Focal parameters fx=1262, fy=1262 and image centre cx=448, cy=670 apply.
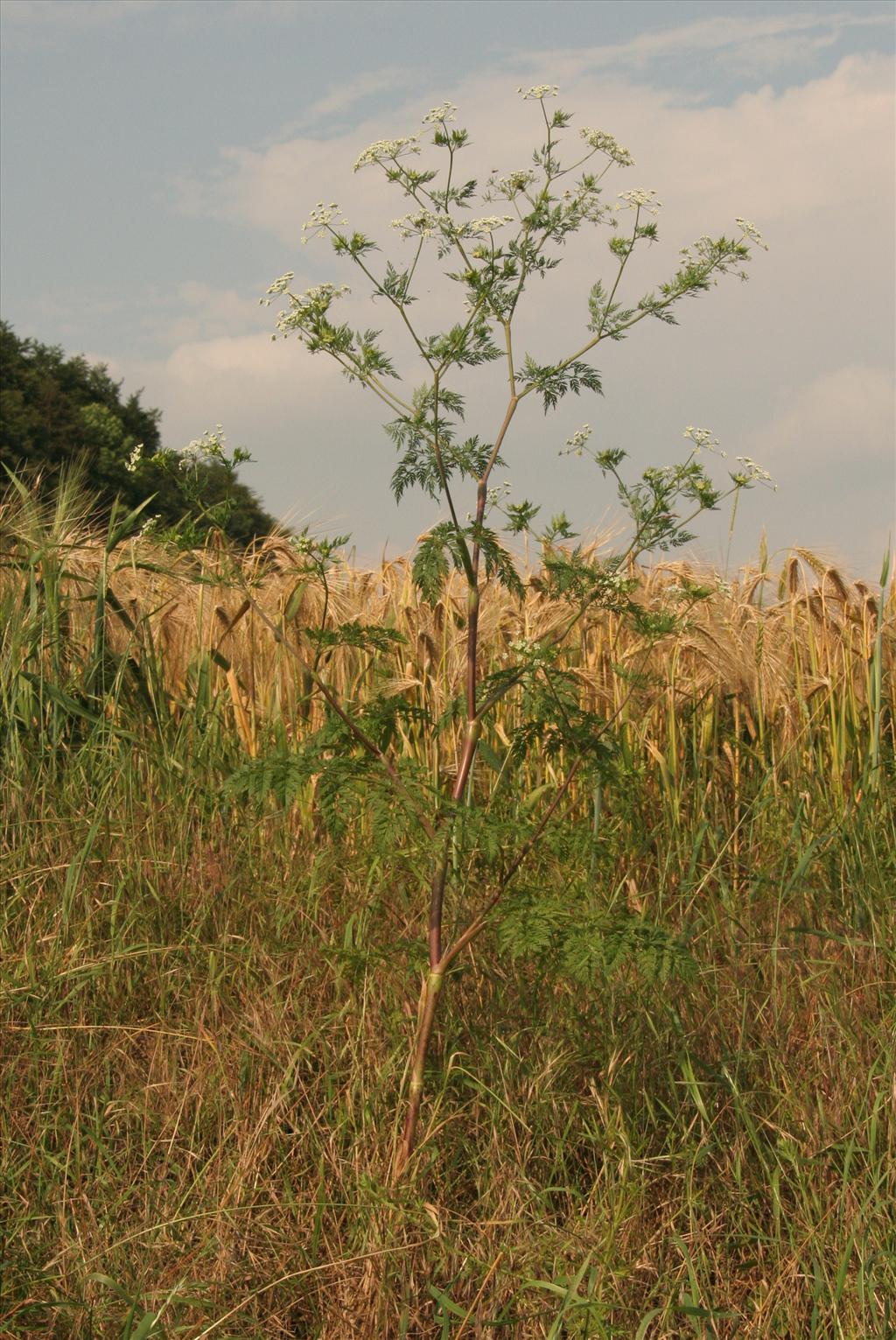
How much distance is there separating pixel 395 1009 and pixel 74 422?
2479 cm

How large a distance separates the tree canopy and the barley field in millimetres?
17359

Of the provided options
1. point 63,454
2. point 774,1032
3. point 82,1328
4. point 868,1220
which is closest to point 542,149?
point 774,1032

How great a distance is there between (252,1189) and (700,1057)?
108cm

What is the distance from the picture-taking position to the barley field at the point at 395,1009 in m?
2.27

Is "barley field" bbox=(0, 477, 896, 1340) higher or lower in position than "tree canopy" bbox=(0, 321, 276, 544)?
lower

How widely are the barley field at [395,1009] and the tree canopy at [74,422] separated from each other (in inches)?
683

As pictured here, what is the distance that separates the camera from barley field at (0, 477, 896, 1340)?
2.27 meters

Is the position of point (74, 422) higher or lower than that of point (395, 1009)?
higher

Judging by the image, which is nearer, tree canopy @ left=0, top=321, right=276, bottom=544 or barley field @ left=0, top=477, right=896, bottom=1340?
barley field @ left=0, top=477, right=896, bottom=1340

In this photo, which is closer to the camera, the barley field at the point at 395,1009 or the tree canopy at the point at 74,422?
the barley field at the point at 395,1009

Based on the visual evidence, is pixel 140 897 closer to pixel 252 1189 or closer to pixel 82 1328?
pixel 252 1189

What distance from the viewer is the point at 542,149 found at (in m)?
2.69

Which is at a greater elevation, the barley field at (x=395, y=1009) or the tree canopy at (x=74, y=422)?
the tree canopy at (x=74, y=422)

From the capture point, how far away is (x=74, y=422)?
25766 mm
